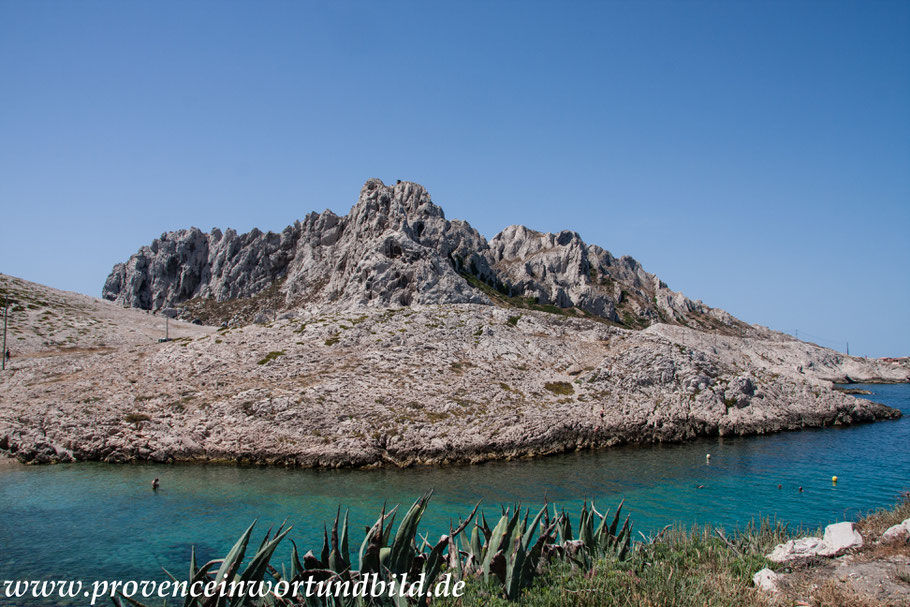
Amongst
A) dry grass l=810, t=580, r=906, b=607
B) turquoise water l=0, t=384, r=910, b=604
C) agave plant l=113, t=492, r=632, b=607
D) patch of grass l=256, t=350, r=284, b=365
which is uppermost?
patch of grass l=256, t=350, r=284, b=365

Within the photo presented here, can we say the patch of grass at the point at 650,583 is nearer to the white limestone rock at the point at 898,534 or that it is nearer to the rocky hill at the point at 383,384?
the white limestone rock at the point at 898,534

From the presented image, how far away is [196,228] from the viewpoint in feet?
483

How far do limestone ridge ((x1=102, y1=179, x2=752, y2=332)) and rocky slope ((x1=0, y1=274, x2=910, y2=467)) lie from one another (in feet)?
26.3

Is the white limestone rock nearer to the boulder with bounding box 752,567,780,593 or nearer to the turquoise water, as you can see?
the boulder with bounding box 752,567,780,593

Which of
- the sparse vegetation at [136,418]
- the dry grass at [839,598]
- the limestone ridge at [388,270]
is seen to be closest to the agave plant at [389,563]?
the dry grass at [839,598]

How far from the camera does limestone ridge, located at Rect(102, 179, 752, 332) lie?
228 ft

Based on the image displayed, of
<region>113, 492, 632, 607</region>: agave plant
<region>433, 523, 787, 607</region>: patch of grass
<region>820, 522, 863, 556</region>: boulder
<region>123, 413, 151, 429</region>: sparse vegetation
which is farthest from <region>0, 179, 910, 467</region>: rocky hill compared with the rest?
<region>820, 522, 863, 556</region>: boulder

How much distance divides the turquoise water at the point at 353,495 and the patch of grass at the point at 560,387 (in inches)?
299

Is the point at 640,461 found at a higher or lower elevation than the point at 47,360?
lower

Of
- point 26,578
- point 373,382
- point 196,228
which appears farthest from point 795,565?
point 196,228

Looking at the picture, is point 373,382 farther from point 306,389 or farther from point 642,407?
point 642,407

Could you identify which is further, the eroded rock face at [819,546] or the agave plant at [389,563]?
the eroded rock face at [819,546]

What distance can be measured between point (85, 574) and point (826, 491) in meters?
38.9

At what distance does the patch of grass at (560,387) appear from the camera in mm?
46625
